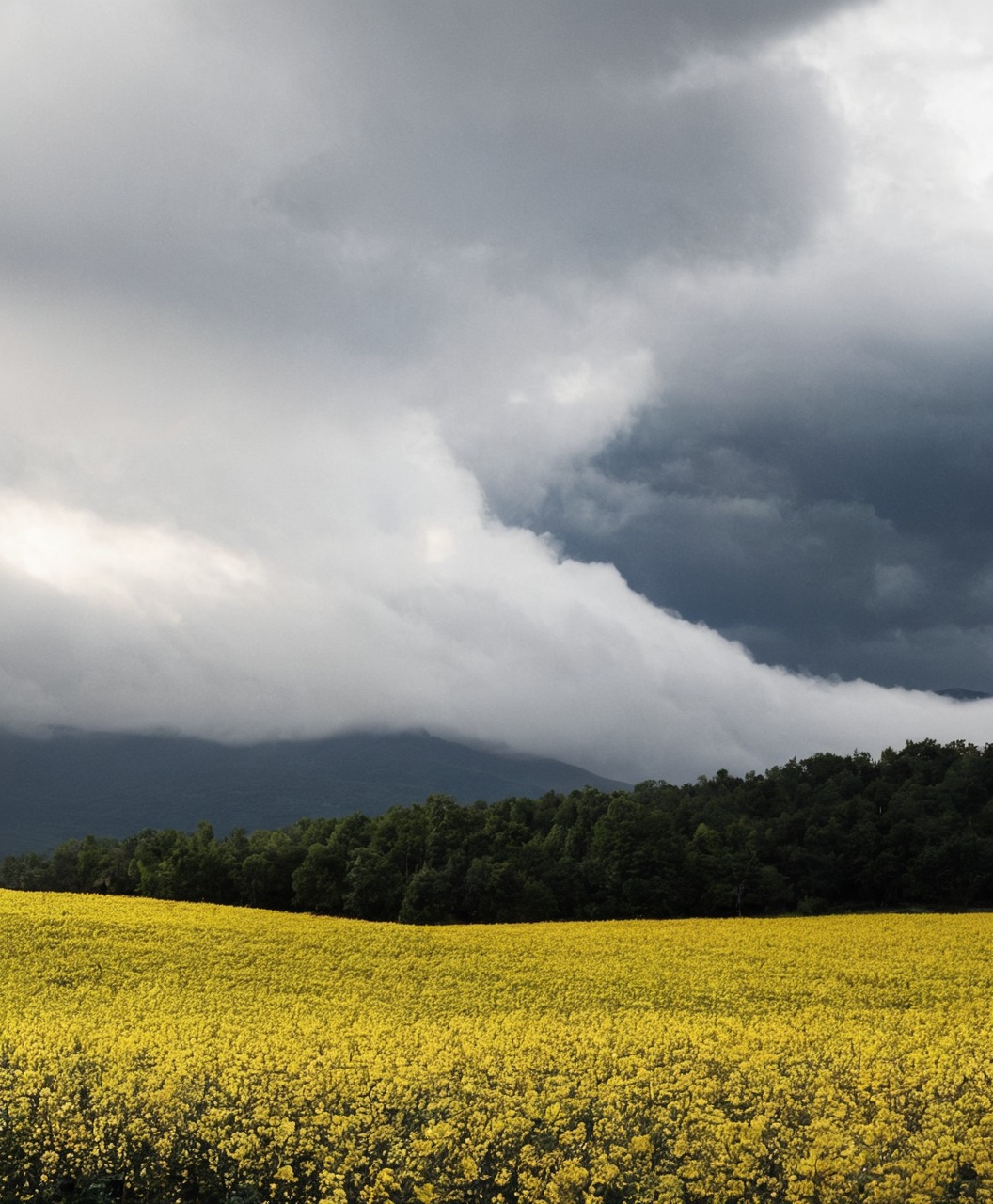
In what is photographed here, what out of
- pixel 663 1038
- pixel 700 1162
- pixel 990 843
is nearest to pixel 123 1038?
pixel 663 1038

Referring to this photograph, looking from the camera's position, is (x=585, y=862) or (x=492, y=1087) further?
(x=585, y=862)

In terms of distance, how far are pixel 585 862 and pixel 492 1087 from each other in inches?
2265

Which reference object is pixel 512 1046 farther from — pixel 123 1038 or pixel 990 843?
pixel 990 843

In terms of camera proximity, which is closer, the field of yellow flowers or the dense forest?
the field of yellow flowers

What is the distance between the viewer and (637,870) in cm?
6994

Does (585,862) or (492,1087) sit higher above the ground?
(492,1087)

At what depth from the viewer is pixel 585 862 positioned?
71.6m

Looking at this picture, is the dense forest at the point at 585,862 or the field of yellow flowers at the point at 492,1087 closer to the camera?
the field of yellow flowers at the point at 492,1087

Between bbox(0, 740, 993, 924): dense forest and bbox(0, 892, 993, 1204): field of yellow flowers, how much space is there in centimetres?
3481

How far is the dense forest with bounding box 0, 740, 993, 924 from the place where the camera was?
6656cm

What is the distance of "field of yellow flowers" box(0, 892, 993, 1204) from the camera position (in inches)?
494

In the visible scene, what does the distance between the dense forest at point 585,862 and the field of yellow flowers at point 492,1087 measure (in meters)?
34.8

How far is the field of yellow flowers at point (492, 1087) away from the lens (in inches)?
494

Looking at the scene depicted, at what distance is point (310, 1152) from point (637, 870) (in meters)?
59.1
